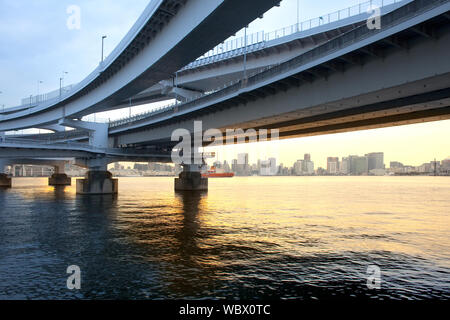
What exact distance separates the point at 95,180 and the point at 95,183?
50 cm

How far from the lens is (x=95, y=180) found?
196 ft

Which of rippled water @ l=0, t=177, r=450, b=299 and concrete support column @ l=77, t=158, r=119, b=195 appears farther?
concrete support column @ l=77, t=158, r=119, b=195

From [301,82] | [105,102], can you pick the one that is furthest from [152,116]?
[301,82]

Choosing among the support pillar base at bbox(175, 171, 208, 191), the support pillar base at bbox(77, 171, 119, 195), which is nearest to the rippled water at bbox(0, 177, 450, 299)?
the support pillar base at bbox(77, 171, 119, 195)

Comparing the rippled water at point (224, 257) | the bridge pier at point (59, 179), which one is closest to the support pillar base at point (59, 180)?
the bridge pier at point (59, 179)

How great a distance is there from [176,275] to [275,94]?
62.3ft

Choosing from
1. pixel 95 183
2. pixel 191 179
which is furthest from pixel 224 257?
pixel 191 179

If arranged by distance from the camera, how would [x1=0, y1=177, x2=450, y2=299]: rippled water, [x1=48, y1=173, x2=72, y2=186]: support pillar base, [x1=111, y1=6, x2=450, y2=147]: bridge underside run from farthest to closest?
[x1=48, y1=173, x2=72, y2=186]: support pillar base
[x1=111, y1=6, x2=450, y2=147]: bridge underside
[x1=0, y1=177, x2=450, y2=299]: rippled water

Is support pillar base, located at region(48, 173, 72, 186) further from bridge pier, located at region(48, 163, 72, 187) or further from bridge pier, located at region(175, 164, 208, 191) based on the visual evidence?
bridge pier, located at region(175, 164, 208, 191)

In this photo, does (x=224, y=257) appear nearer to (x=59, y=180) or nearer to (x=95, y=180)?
(x=95, y=180)

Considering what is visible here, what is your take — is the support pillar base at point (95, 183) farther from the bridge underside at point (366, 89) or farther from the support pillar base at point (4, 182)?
the support pillar base at point (4, 182)

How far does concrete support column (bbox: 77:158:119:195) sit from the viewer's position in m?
59.5

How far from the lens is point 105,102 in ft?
144
